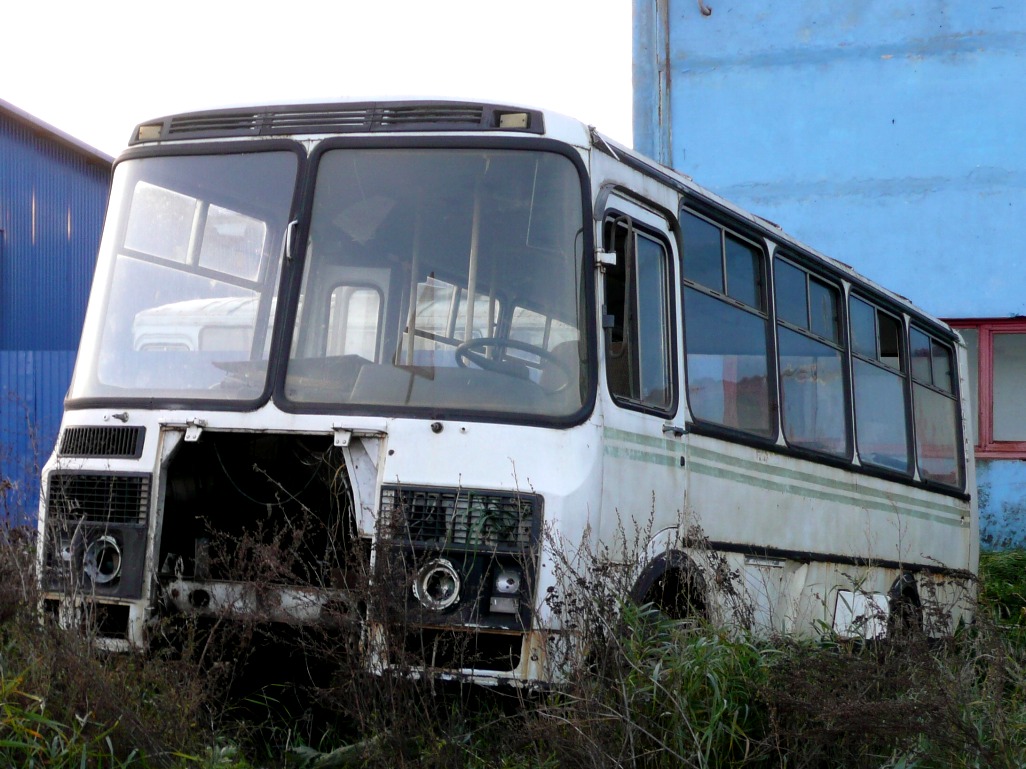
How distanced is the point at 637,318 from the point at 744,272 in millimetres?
1632

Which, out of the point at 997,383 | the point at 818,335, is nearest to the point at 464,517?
the point at 818,335

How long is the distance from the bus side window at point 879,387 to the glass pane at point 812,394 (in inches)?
14.2

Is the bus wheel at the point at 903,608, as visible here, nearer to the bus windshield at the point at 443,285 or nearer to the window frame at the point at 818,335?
the window frame at the point at 818,335

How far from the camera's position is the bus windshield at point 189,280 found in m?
5.38

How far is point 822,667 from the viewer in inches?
189

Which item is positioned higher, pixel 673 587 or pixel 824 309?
pixel 824 309

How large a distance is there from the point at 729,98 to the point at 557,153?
35.7ft

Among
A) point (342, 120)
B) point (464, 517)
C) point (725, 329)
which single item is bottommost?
point (464, 517)

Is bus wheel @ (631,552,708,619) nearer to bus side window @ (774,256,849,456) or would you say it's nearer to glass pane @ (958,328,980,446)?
bus side window @ (774,256,849,456)

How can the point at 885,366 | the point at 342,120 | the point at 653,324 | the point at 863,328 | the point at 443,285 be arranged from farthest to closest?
the point at 885,366 < the point at 863,328 < the point at 653,324 < the point at 342,120 < the point at 443,285

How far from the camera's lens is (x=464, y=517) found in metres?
4.91

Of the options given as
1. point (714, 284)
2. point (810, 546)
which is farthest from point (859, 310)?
point (714, 284)

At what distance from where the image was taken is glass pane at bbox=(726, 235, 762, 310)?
6.79 m

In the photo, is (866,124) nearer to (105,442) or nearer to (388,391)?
(388,391)
